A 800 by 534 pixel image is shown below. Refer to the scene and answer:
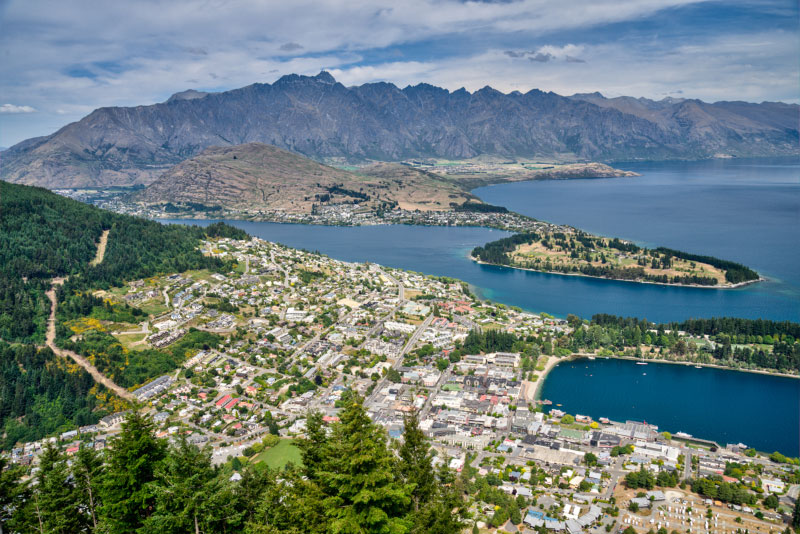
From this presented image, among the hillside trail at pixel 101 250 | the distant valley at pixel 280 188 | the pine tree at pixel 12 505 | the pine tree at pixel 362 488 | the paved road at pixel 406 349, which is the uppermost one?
the distant valley at pixel 280 188

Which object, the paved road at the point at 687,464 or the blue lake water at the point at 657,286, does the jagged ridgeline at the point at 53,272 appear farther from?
the paved road at the point at 687,464

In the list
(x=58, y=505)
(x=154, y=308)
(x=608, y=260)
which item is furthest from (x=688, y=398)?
(x=154, y=308)

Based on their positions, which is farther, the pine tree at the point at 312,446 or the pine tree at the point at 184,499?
the pine tree at the point at 312,446

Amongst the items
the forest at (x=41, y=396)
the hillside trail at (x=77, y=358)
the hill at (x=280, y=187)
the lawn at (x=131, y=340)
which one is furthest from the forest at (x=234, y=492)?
the hill at (x=280, y=187)

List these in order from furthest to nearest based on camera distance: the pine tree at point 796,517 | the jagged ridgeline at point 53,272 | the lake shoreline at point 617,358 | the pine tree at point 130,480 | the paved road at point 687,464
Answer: the lake shoreline at point 617,358, the jagged ridgeline at point 53,272, the paved road at point 687,464, the pine tree at point 796,517, the pine tree at point 130,480

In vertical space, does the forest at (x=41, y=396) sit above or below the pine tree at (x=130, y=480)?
below

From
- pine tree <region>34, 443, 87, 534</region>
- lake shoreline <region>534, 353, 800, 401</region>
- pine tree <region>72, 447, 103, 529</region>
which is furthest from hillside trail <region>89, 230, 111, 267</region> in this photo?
pine tree <region>72, 447, 103, 529</region>

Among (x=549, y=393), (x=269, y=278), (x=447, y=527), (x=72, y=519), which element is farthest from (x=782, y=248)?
(x=72, y=519)
